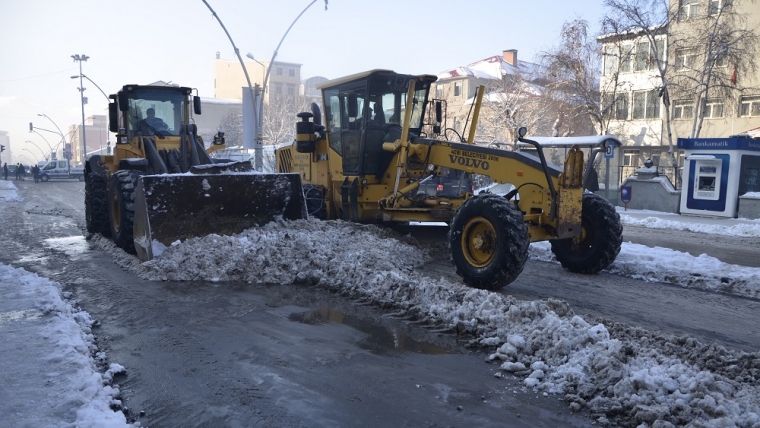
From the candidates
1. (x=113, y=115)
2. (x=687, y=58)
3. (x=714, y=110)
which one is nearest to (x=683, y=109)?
(x=714, y=110)

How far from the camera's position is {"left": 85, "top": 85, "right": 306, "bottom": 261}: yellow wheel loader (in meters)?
8.86

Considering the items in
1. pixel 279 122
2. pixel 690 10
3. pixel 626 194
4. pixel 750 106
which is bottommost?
pixel 626 194

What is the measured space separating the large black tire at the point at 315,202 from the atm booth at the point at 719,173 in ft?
46.6

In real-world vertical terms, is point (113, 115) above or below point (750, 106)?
below

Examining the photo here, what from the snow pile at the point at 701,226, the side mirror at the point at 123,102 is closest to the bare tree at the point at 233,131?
the snow pile at the point at 701,226

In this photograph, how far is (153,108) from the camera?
39.1ft

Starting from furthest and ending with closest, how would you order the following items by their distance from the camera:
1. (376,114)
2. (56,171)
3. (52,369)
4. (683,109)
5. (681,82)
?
(56,171)
(683,109)
(681,82)
(376,114)
(52,369)

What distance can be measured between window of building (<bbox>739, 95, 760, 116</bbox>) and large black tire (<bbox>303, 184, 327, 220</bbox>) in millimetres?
29629

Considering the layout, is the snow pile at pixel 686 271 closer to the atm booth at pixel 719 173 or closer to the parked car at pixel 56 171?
the atm booth at pixel 719 173

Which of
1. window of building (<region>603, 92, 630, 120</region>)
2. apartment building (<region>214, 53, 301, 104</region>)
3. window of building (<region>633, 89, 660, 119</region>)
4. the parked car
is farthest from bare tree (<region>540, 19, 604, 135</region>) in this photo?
apartment building (<region>214, 53, 301, 104</region>)

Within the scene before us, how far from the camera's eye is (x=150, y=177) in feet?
28.9

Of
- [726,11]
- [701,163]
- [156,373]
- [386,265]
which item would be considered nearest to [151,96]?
[386,265]

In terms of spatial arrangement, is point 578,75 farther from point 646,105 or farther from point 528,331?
point 528,331

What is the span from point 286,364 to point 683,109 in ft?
116
